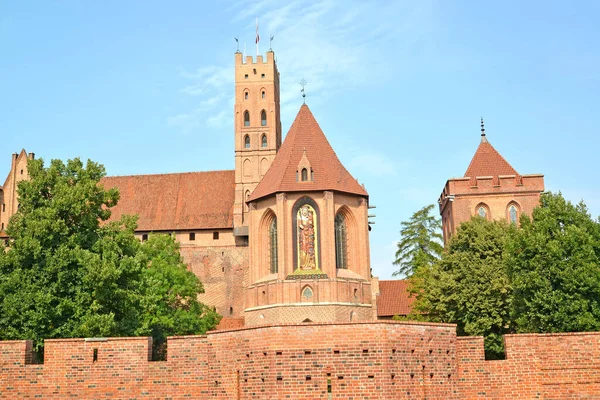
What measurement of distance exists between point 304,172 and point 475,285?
1208 centimetres

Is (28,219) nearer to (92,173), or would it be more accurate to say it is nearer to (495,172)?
(92,173)

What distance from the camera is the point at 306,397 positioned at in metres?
11.8

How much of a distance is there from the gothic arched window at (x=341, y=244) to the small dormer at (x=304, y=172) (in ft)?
8.45

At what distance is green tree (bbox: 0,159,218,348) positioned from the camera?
2111 centimetres

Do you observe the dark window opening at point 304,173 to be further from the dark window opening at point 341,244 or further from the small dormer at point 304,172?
the dark window opening at point 341,244

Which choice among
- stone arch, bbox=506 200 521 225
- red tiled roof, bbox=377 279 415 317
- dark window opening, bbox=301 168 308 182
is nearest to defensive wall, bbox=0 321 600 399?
dark window opening, bbox=301 168 308 182

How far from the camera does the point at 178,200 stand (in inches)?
2079

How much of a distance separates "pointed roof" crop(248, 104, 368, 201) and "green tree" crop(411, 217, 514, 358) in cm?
810

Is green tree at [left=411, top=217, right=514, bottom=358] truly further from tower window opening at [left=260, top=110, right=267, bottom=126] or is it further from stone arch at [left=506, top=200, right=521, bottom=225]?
tower window opening at [left=260, top=110, right=267, bottom=126]

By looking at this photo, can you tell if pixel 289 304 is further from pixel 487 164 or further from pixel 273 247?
pixel 487 164

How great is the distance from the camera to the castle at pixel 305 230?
1446 inches

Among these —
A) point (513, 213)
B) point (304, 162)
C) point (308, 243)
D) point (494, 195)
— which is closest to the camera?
point (308, 243)

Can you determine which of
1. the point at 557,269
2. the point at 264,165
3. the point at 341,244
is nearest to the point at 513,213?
the point at 341,244

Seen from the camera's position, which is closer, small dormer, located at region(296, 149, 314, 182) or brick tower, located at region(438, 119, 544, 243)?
small dormer, located at region(296, 149, 314, 182)
